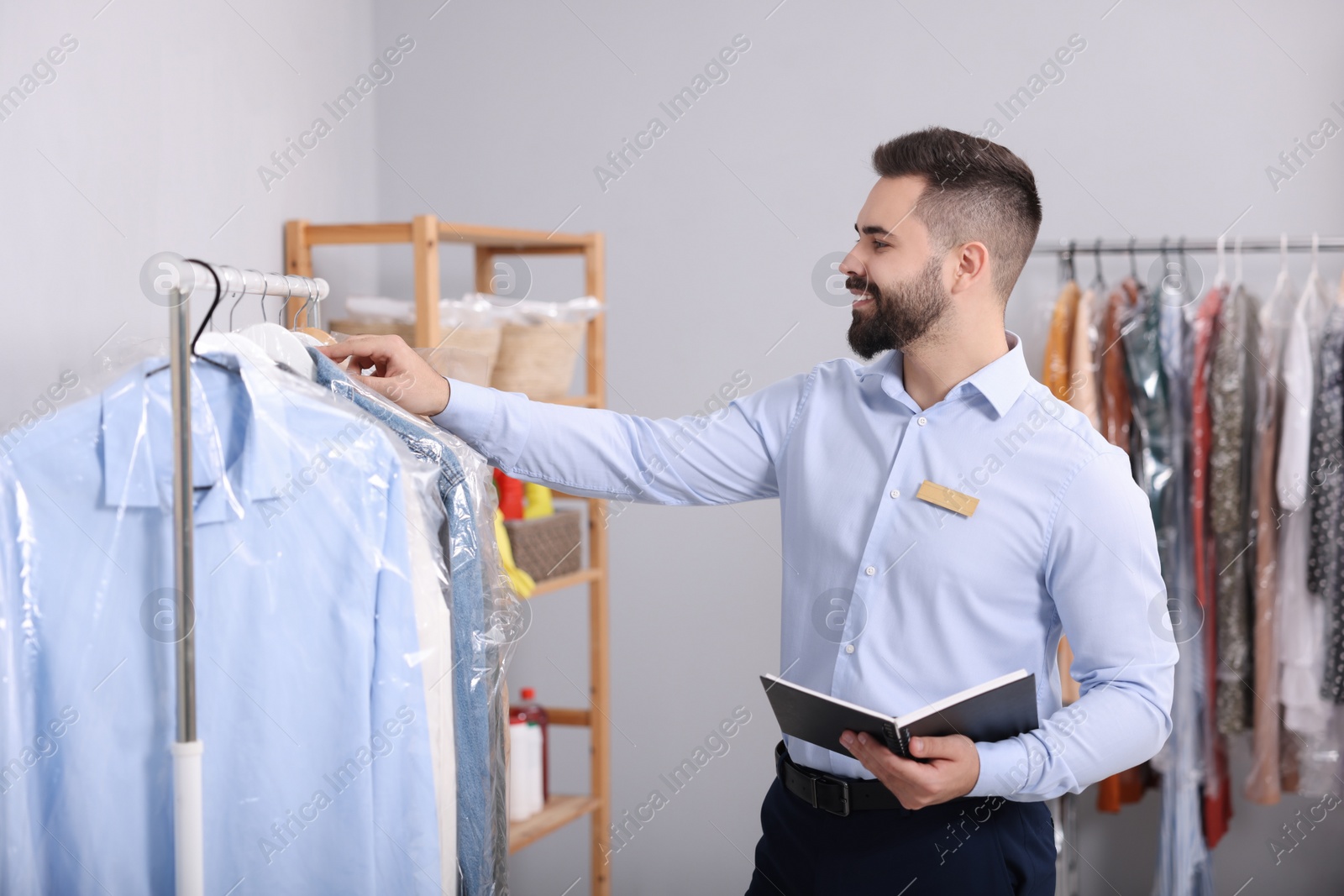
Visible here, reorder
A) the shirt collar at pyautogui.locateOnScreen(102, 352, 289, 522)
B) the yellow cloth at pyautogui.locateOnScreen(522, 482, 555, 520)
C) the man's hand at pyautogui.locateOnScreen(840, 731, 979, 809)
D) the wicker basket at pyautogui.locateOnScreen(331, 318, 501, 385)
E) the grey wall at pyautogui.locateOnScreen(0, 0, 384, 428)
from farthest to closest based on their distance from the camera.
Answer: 1. the yellow cloth at pyautogui.locateOnScreen(522, 482, 555, 520)
2. the wicker basket at pyautogui.locateOnScreen(331, 318, 501, 385)
3. the grey wall at pyautogui.locateOnScreen(0, 0, 384, 428)
4. the man's hand at pyautogui.locateOnScreen(840, 731, 979, 809)
5. the shirt collar at pyautogui.locateOnScreen(102, 352, 289, 522)

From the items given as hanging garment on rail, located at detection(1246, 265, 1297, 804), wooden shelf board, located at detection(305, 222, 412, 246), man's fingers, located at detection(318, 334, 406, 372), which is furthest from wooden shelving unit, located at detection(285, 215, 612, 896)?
hanging garment on rail, located at detection(1246, 265, 1297, 804)

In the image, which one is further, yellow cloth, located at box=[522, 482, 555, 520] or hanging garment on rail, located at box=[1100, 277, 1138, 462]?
yellow cloth, located at box=[522, 482, 555, 520]

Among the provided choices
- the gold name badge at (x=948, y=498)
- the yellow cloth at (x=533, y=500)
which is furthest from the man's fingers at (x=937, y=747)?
the yellow cloth at (x=533, y=500)

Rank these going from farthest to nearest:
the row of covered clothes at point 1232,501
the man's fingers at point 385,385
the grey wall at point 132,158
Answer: the row of covered clothes at point 1232,501 → the grey wall at point 132,158 → the man's fingers at point 385,385

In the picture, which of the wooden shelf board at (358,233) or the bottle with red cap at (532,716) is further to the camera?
the bottle with red cap at (532,716)

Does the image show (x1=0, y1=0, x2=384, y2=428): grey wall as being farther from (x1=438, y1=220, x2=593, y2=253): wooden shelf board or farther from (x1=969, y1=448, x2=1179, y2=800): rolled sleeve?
(x1=969, y1=448, x2=1179, y2=800): rolled sleeve

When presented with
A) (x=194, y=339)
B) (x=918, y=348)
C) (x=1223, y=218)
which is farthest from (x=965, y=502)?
(x=1223, y=218)

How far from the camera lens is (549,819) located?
2498 mm

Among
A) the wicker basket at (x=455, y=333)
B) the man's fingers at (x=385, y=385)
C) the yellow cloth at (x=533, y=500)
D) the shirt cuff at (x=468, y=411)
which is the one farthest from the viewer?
the yellow cloth at (x=533, y=500)

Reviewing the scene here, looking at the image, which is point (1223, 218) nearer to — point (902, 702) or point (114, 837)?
point (902, 702)

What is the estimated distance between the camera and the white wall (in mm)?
2598

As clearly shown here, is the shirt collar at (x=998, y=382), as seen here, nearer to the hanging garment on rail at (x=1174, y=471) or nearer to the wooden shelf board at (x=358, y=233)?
the hanging garment on rail at (x=1174, y=471)

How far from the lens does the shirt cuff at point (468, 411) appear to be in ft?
4.81

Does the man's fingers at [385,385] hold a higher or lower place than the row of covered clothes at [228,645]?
higher
